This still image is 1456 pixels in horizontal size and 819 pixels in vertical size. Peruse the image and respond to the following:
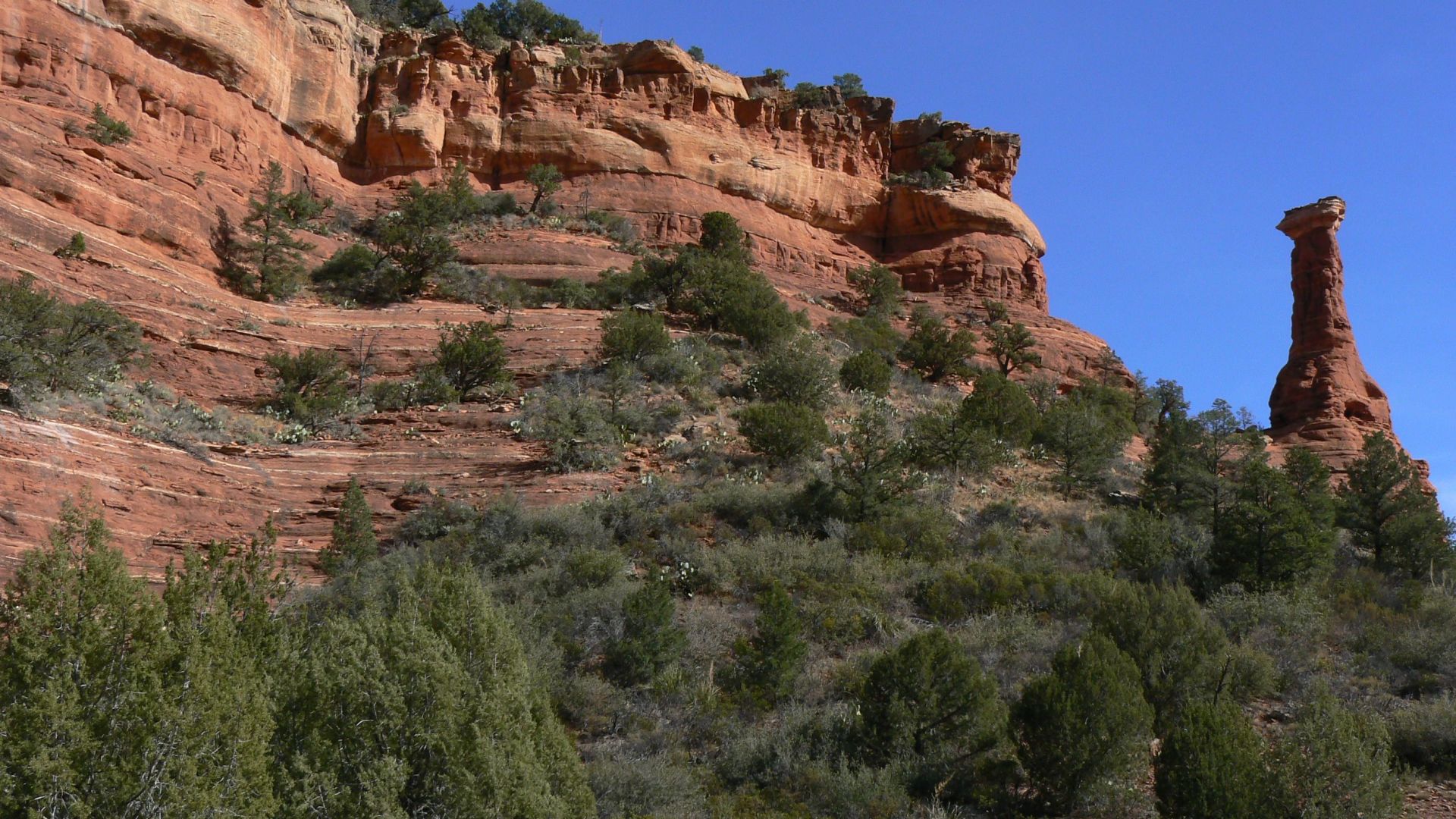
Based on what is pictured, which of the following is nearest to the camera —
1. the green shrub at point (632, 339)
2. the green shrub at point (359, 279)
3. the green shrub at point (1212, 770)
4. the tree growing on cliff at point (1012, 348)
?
the green shrub at point (1212, 770)

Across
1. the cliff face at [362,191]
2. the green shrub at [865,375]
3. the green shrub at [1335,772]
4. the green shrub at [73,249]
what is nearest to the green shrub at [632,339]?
the cliff face at [362,191]

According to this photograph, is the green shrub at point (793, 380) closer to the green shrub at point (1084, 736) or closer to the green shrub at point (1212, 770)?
the green shrub at point (1084, 736)

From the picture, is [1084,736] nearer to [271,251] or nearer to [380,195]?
[271,251]

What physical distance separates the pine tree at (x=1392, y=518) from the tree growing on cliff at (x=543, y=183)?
83.3ft

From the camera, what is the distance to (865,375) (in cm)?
3067

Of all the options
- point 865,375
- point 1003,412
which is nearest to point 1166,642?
point 1003,412

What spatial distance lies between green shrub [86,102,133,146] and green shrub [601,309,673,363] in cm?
1302

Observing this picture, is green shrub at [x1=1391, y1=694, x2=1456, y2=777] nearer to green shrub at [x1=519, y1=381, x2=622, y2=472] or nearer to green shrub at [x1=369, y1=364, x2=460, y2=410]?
green shrub at [x1=519, y1=381, x2=622, y2=472]

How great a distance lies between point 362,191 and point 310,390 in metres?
14.6

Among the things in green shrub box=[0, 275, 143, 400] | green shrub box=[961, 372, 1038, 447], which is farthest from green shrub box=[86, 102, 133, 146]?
green shrub box=[961, 372, 1038, 447]

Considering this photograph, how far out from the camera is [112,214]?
27438 mm

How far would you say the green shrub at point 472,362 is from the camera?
2692 cm

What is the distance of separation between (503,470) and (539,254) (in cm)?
1360

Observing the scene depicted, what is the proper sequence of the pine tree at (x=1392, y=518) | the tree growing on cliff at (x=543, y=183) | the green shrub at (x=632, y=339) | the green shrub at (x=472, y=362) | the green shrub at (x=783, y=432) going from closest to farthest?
the pine tree at (x=1392, y=518), the green shrub at (x=783, y=432), the green shrub at (x=472, y=362), the green shrub at (x=632, y=339), the tree growing on cliff at (x=543, y=183)
